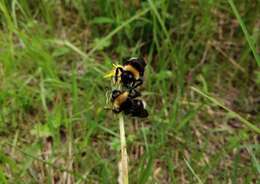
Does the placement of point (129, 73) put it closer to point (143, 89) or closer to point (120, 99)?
point (120, 99)

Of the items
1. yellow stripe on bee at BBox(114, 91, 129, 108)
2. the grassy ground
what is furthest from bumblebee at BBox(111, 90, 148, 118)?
the grassy ground

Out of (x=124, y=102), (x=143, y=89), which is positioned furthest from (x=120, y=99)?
(x=143, y=89)

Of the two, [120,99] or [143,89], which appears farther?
[143,89]

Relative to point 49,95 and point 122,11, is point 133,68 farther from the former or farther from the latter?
point 122,11

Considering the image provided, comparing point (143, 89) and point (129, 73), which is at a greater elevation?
point (129, 73)

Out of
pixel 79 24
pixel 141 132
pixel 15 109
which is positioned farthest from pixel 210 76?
pixel 15 109

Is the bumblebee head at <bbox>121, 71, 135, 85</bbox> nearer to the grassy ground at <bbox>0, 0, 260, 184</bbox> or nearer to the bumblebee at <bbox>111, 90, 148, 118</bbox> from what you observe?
the bumblebee at <bbox>111, 90, 148, 118</bbox>

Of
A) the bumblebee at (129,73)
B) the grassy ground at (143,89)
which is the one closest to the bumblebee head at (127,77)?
the bumblebee at (129,73)

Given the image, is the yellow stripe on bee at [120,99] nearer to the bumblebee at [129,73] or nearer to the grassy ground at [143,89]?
the bumblebee at [129,73]
